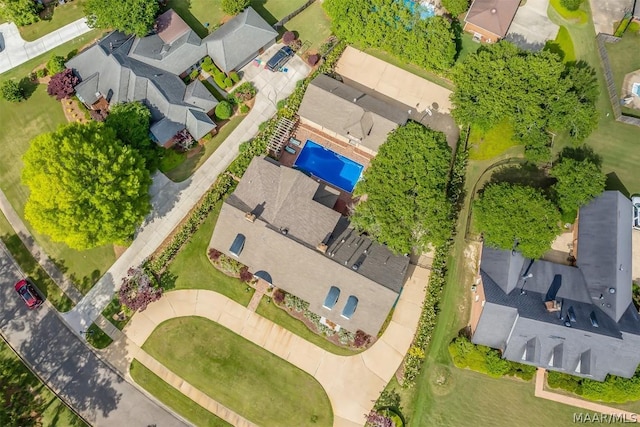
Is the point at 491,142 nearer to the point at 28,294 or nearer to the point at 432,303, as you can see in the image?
the point at 432,303

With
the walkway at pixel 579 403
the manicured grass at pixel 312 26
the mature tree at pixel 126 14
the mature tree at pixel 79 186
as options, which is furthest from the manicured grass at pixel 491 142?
the mature tree at pixel 126 14

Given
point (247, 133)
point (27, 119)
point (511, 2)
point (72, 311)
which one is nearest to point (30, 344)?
point (72, 311)

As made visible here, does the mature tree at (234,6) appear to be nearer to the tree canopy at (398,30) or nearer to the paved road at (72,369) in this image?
the tree canopy at (398,30)

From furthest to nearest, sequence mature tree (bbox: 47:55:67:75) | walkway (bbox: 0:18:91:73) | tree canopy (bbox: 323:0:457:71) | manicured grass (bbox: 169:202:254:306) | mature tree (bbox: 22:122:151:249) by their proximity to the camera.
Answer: walkway (bbox: 0:18:91:73)
mature tree (bbox: 47:55:67:75)
tree canopy (bbox: 323:0:457:71)
manicured grass (bbox: 169:202:254:306)
mature tree (bbox: 22:122:151:249)

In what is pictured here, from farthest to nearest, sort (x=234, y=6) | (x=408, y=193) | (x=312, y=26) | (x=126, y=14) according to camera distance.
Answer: (x=312, y=26) < (x=234, y=6) < (x=126, y=14) < (x=408, y=193)

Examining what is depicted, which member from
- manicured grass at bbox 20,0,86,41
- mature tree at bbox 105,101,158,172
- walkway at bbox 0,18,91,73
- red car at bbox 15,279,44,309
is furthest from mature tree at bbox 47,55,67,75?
red car at bbox 15,279,44,309

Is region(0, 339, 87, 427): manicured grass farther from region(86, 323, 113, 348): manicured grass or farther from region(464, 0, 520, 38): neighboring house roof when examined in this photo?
region(464, 0, 520, 38): neighboring house roof

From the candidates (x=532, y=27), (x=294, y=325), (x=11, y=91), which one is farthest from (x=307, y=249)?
(x=11, y=91)
